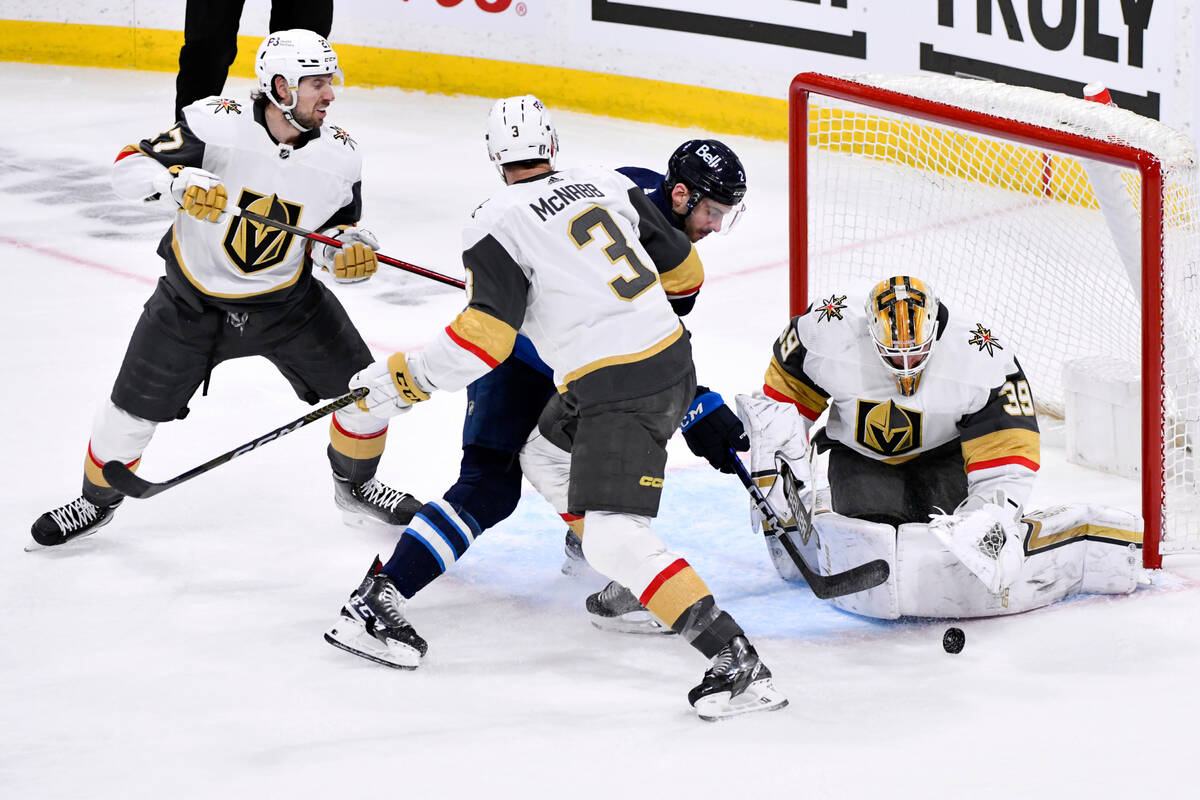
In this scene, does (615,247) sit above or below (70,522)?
above

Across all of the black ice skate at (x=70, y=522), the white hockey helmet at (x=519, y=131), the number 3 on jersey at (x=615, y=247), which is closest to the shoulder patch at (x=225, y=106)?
the white hockey helmet at (x=519, y=131)

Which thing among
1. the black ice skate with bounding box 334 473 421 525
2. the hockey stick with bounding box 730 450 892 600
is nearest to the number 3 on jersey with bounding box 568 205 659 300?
the hockey stick with bounding box 730 450 892 600

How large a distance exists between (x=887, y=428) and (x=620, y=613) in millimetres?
675

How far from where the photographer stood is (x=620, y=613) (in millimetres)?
3373

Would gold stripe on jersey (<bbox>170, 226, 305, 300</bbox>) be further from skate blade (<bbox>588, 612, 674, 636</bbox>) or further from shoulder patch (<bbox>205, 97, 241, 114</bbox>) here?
skate blade (<bbox>588, 612, 674, 636</bbox>)

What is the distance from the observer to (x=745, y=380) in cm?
495

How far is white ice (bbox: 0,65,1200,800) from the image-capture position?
9.00ft

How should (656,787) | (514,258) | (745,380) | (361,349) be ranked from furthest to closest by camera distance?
1. (745,380)
2. (361,349)
3. (514,258)
4. (656,787)

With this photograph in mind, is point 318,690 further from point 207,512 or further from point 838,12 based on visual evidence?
point 838,12

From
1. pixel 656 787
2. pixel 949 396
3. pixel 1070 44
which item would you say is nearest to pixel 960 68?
pixel 1070 44

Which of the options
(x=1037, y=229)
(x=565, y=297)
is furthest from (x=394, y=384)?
(x=1037, y=229)

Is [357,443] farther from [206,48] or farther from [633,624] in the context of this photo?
[206,48]

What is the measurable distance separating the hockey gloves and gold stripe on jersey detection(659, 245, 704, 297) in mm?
935

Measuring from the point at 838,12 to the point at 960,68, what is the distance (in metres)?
0.66
